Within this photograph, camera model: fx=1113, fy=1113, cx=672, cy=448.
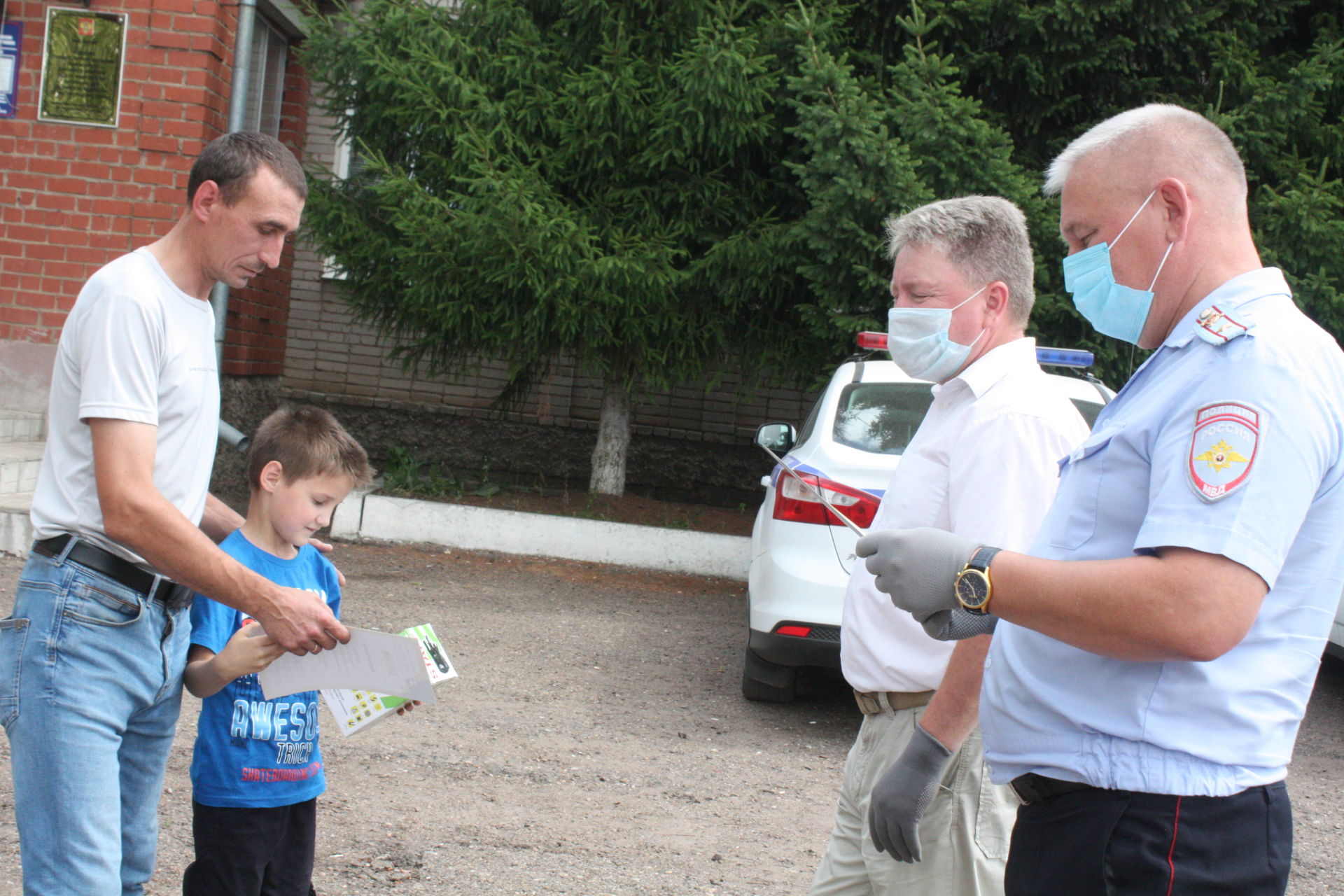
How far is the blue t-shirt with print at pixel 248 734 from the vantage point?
2330 millimetres

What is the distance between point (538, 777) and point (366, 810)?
696mm

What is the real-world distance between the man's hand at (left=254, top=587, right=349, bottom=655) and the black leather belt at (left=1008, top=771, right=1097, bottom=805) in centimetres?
126

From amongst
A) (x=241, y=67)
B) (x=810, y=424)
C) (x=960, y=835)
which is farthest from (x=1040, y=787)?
(x=241, y=67)

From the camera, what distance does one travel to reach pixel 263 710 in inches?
93.9

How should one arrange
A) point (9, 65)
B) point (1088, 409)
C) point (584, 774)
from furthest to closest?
1. point (9, 65)
2. point (1088, 409)
3. point (584, 774)

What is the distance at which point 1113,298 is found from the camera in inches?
64.7

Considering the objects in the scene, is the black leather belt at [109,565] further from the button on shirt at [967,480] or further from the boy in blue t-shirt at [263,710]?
the button on shirt at [967,480]

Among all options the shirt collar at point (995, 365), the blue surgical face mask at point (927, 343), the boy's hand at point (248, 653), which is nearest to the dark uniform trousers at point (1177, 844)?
the shirt collar at point (995, 365)

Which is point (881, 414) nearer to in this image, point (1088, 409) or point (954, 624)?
point (1088, 409)

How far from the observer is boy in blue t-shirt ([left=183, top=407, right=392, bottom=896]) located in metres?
2.32

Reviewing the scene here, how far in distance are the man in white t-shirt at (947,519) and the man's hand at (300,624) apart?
1034 millimetres

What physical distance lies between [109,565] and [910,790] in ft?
5.10

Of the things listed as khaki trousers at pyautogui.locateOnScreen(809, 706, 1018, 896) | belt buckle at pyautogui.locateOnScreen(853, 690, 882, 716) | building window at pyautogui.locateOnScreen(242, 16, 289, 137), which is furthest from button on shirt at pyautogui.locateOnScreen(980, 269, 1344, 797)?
building window at pyautogui.locateOnScreen(242, 16, 289, 137)

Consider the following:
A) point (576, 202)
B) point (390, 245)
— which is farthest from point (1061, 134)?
Result: point (390, 245)
